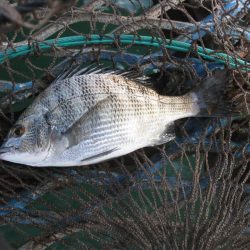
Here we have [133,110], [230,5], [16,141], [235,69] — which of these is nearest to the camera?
[16,141]

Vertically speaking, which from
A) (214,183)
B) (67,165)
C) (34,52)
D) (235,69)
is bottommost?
(214,183)

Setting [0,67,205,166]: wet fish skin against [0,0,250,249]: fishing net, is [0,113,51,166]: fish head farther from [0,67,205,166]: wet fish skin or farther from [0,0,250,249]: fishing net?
[0,0,250,249]: fishing net

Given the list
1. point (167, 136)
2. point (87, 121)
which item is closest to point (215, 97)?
point (167, 136)

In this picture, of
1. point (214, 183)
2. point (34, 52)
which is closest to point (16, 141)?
point (34, 52)

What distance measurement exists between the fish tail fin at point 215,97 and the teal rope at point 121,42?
0.15 meters

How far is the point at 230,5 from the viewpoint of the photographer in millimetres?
3307

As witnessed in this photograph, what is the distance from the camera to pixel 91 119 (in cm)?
270

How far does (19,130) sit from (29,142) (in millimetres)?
111

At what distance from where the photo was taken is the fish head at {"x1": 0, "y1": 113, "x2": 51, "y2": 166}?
260 cm

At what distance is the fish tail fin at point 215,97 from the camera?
300 centimetres

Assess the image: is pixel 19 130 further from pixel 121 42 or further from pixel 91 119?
pixel 121 42

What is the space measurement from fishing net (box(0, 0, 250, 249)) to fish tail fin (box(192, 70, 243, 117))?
4cm

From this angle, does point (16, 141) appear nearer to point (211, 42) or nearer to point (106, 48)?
point (106, 48)

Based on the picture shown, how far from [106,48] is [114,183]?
42.9 inches
